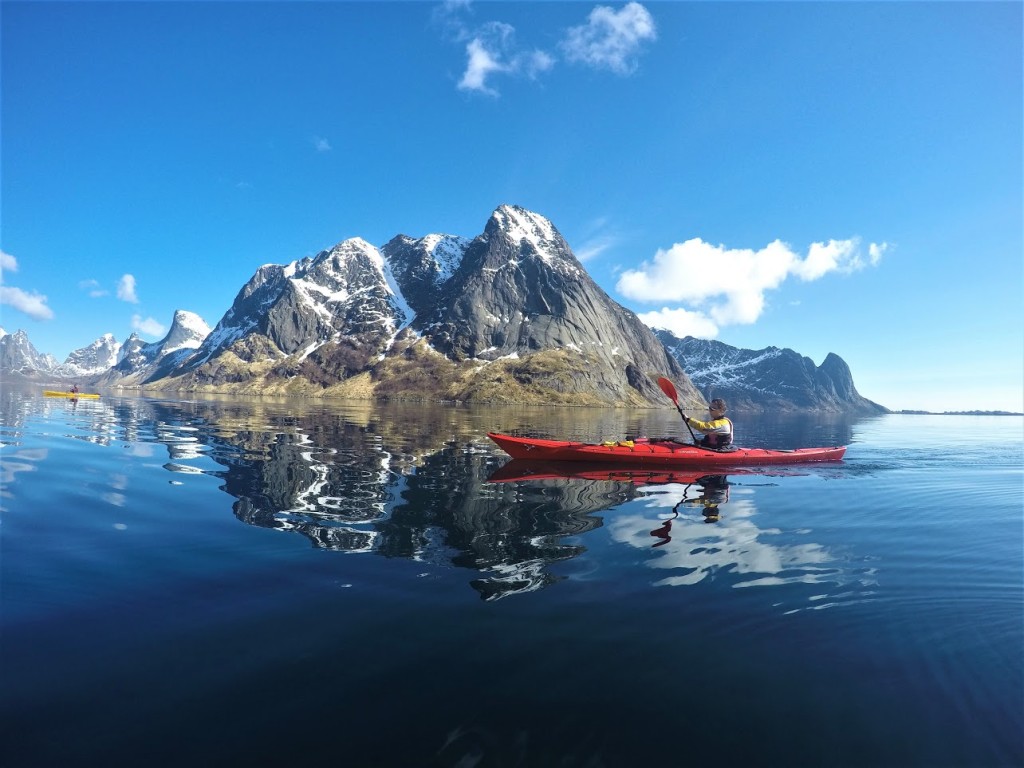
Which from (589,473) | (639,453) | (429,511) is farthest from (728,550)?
(639,453)

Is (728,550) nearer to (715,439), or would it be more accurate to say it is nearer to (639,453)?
(639,453)

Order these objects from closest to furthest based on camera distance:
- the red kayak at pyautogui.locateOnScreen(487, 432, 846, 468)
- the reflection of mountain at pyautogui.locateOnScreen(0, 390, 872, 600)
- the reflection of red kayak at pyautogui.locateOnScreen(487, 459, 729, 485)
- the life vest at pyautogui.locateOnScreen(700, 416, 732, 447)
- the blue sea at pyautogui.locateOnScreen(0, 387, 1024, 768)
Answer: the blue sea at pyautogui.locateOnScreen(0, 387, 1024, 768) → the reflection of mountain at pyautogui.locateOnScreen(0, 390, 872, 600) → the reflection of red kayak at pyautogui.locateOnScreen(487, 459, 729, 485) → the red kayak at pyautogui.locateOnScreen(487, 432, 846, 468) → the life vest at pyautogui.locateOnScreen(700, 416, 732, 447)

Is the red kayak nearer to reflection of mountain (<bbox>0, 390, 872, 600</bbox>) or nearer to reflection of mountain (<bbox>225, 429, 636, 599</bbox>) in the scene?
reflection of mountain (<bbox>0, 390, 872, 600</bbox>)

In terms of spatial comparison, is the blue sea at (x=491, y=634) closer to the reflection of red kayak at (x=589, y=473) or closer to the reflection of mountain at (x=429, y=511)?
the reflection of mountain at (x=429, y=511)

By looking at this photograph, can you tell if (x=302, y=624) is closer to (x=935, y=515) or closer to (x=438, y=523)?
(x=438, y=523)

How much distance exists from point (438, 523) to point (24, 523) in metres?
10.5

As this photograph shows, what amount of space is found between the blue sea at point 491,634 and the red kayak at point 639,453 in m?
9.37

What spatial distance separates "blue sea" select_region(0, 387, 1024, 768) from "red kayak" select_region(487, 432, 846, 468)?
9370 millimetres

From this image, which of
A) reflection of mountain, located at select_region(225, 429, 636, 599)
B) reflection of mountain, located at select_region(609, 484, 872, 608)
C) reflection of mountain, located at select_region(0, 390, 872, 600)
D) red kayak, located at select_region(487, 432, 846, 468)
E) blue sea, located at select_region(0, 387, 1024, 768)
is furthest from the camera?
red kayak, located at select_region(487, 432, 846, 468)

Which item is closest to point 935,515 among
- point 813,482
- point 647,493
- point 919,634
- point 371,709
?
point 813,482

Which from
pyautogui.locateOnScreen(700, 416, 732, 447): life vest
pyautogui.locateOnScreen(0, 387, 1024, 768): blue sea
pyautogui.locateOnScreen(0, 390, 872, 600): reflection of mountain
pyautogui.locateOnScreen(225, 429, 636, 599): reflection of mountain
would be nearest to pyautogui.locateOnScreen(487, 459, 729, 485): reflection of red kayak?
pyautogui.locateOnScreen(0, 390, 872, 600): reflection of mountain

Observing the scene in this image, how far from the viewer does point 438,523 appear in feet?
44.0

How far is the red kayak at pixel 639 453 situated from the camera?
83.6 ft

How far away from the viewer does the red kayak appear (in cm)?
2548
